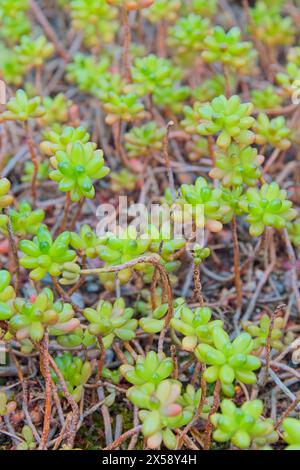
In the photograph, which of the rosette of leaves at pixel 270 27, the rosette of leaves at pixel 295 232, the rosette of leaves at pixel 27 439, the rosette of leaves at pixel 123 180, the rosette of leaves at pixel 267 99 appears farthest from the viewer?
the rosette of leaves at pixel 270 27

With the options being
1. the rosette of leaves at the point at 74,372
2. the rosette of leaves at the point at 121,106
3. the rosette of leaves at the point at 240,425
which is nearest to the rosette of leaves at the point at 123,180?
the rosette of leaves at the point at 121,106

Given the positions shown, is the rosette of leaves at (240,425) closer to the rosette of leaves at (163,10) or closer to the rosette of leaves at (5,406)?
the rosette of leaves at (5,406)

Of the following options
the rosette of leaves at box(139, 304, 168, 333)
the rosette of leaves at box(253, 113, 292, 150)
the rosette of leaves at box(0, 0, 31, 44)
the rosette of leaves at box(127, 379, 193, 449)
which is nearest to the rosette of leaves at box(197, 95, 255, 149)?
the rosette of leaves at box(253, 113, 292, 150)

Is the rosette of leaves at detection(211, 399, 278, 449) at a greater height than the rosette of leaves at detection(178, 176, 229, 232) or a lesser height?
lesser

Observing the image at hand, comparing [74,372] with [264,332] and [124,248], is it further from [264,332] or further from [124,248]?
[264,332]

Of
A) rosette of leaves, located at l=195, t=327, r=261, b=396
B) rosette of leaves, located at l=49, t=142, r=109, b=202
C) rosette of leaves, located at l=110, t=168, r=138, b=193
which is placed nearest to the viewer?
rosette of leaves, located at l=195, t=327, r=261, b=396

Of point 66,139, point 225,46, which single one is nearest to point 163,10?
point 225,46

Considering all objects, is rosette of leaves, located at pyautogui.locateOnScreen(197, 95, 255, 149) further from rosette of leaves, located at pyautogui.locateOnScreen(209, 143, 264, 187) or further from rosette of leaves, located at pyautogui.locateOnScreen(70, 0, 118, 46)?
rosette of leaves, located at pyautogui.locateOnScreen(70, 0, 118, 46)
